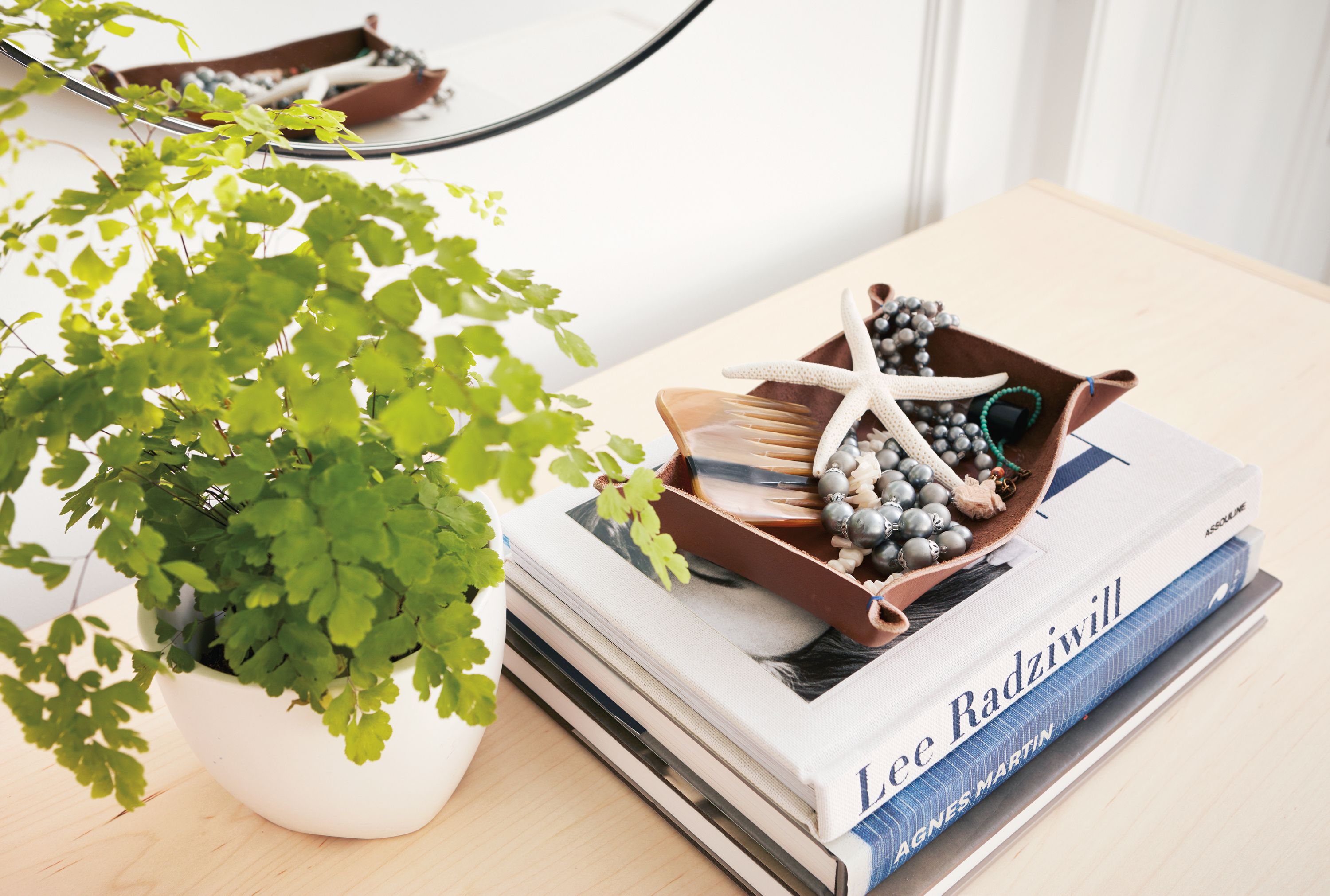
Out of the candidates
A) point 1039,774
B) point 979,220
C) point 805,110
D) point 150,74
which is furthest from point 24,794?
point 979,220

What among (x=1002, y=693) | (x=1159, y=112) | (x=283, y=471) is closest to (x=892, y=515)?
(x=1002, y=693)

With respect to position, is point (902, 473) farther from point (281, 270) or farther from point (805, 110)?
point (805, 110)

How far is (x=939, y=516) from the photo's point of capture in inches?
21.2

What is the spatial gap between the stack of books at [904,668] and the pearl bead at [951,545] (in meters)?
0.02

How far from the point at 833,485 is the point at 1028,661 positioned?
0.45 ft

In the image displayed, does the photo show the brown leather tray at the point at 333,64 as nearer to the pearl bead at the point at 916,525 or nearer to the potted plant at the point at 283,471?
the potted plant at the point at 283,471

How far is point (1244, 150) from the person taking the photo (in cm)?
171

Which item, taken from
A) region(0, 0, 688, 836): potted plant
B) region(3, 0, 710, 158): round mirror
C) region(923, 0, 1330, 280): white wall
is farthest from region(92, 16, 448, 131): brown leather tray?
region(923, 0, 1330, 280): white wall

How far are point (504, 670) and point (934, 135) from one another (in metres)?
0.87

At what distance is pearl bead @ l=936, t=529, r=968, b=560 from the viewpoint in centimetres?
52

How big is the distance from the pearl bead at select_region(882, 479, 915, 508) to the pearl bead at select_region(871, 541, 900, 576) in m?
0.04

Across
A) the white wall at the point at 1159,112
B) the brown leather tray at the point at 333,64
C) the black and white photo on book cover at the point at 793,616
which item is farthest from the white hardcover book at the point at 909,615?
the white wall at the point at 1159,112

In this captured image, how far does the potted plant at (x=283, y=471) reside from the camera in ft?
1.04

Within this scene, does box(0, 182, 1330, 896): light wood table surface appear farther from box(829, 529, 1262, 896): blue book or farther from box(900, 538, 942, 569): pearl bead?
box(900, 538, 942, 569): pearl bead
